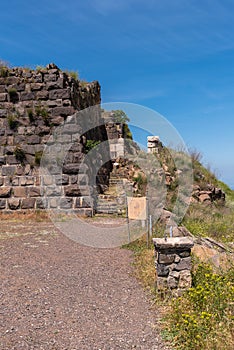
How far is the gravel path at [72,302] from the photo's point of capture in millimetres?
3680

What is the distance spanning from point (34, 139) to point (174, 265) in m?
8.15

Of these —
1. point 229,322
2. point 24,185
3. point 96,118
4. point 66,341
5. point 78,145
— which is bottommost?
point 66,341

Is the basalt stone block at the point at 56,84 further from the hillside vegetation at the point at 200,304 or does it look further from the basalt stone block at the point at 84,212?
the hillside vegetation at the point at 200,304

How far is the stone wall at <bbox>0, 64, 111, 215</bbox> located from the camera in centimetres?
1166

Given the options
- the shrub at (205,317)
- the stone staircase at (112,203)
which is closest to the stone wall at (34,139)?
the stone staircase at (112,203)

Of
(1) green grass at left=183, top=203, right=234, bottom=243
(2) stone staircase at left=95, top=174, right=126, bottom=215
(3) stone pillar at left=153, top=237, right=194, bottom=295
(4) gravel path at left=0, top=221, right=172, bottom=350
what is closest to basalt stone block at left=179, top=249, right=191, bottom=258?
(3) stone pillar at left=153, top=237, right=194, bottom=295

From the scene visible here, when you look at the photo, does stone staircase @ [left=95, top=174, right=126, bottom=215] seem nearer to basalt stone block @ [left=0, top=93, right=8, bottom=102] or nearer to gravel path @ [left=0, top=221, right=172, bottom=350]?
basalt stone block @ [left=0, top=93, right=8, bottom=102]

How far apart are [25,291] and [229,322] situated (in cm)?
262

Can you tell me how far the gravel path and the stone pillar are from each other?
368 mm

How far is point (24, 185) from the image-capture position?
39.0 feet

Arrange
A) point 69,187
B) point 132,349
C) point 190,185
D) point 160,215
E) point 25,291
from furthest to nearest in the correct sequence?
point 190,185 → point 69,187 → point 160,215 → point 25,291 → point 132,349

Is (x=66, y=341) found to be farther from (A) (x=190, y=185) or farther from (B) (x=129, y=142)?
(B) (x=129, y=142)

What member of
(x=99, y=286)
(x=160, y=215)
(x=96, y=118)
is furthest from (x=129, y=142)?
(x=99, y=286)

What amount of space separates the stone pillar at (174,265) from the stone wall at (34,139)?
6777mm
